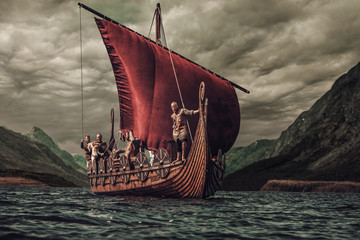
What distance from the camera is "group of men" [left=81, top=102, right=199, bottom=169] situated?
18.7m

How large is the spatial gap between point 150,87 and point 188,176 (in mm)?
9648

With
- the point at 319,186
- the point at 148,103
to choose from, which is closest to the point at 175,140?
the point at 148,103

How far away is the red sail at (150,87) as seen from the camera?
2662 cm

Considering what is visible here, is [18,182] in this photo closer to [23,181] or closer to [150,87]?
[23,181]

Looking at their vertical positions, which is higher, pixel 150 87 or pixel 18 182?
pixel 150 87

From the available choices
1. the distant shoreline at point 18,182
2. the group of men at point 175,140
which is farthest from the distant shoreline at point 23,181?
the group of men at point 175,140

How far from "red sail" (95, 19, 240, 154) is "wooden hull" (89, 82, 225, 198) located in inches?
202

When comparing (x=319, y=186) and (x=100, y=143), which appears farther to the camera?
(x=319, y=186)

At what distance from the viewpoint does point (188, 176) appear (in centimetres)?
1867

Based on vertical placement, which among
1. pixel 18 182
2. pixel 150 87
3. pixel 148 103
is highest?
pixel 150 87

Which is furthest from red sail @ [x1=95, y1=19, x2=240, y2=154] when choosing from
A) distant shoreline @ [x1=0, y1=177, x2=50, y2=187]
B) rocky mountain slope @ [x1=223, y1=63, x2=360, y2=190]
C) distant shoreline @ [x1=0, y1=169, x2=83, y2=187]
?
distant shoreline @ [x1=0, y1=177, x2=50, y2=187]

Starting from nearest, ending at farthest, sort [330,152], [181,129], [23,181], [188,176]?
[188,176] < [181,129] < [23,181] < [330,152]

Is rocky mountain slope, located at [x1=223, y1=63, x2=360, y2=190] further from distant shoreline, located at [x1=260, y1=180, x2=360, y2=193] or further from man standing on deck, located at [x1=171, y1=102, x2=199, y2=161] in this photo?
man standing on deck, located at [x1=171, y1=102, x2=199, y2=161]

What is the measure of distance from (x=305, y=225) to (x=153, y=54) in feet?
63.5
